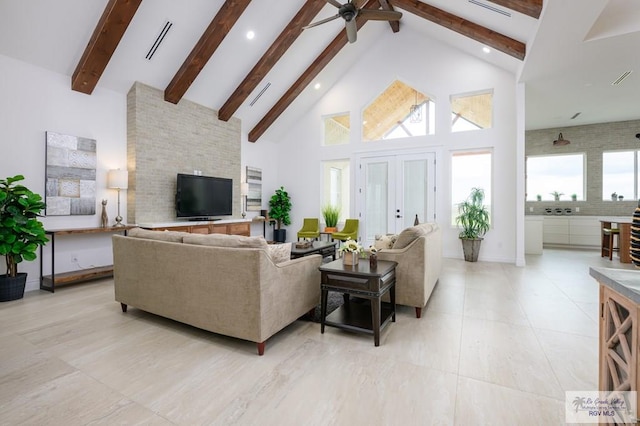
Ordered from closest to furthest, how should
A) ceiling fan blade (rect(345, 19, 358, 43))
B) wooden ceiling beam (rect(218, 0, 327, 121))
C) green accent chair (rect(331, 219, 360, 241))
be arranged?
ceiling fan blade (rect(345, 19, 358, 43)) < wooden ceiling beam (rect(218, 0, 327, 121)) < green accent chair (rect(331, 219, 360, 241))

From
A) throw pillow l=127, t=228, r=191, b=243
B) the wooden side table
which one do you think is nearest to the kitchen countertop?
the wooden side table

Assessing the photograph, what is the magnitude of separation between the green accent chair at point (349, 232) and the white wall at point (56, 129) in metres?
4.24

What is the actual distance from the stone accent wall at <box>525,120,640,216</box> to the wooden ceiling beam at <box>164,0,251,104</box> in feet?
27.2

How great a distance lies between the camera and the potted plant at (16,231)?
136 inches

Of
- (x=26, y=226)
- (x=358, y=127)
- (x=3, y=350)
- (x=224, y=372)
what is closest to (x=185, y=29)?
(x=26, y=226)

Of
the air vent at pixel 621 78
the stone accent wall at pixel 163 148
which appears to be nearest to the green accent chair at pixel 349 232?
the stone accent wall at pixel 163 148

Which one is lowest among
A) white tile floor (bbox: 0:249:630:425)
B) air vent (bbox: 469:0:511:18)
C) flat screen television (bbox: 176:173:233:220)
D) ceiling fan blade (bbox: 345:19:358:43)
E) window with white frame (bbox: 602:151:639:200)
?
white tile floor (bbox: 0:249:630:425)

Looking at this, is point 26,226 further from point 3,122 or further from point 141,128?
point 141,128

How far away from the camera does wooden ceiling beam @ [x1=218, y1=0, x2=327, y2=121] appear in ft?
18.1

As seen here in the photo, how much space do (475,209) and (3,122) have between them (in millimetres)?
7564

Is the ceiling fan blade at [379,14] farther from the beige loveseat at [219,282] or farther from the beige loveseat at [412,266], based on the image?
the beige loveseat at [219,282]

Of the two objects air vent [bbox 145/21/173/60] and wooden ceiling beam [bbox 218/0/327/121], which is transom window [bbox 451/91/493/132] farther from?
air vent [bbox 145/21/173/60]

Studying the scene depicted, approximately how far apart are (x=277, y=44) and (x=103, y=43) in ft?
9.39

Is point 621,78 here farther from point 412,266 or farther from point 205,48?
point 205,48
